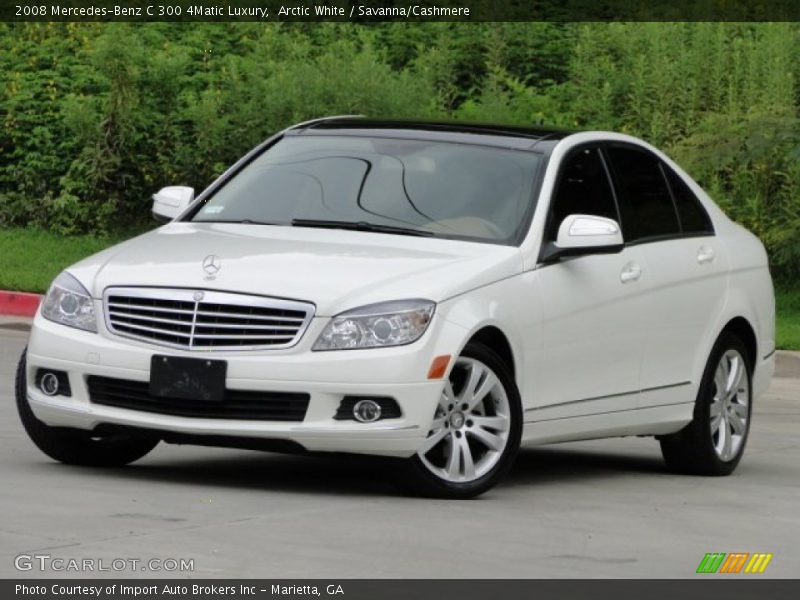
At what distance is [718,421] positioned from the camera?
34.9ft

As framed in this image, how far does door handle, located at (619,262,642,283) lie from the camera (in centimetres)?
973

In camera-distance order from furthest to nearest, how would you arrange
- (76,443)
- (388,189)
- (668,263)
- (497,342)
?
(668,263)
(388,189)
(76,443)
(497,342)

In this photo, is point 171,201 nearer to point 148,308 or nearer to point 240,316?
point 148,308

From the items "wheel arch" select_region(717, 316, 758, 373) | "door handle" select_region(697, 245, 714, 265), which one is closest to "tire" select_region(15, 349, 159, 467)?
"door handle" select_region(697, 245, 714, 265)

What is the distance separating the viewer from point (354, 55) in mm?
23781

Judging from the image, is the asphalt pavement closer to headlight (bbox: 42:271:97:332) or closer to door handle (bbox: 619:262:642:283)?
headlight (bbox: 42:271:97:332)

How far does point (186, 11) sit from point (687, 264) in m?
16.8

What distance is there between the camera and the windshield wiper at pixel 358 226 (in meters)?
9.25

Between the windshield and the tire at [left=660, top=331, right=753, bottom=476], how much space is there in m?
1.65

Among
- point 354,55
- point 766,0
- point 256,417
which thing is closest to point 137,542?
point 256,417

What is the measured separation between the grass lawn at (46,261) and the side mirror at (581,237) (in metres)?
8.30

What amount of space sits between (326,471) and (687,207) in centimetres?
251

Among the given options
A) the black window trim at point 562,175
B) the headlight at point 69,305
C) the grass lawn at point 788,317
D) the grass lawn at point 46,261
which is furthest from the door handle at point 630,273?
the grass lawn at point 46,261

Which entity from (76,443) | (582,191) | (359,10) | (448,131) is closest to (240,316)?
(76,443)
